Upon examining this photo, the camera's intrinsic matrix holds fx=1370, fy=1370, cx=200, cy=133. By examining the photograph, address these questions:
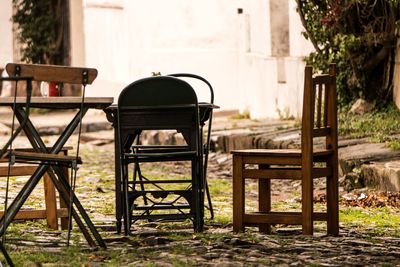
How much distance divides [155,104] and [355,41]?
7.46 metres

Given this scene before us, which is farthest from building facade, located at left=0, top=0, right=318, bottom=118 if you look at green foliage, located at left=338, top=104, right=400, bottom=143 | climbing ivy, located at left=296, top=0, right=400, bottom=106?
green foliage, located at left=338, top=104, right=400, bottom=143

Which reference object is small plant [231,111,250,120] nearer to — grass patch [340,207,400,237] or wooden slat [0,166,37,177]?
grass patch [340,207,400,237]

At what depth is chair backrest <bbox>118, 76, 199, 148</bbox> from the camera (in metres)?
9.12

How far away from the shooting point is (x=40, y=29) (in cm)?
2747

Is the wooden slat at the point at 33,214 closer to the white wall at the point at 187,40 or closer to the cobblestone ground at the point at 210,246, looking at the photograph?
the cobblestone ground at the point at 210,246

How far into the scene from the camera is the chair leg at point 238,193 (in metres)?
9.17

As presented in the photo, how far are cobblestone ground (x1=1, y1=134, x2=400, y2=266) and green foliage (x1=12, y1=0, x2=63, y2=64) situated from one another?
17.2 metres

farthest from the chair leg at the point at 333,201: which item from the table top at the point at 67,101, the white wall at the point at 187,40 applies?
the white wall at the point at 187,40

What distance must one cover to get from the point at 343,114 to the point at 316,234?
24.1 feet

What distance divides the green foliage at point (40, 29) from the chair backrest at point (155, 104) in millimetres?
18553

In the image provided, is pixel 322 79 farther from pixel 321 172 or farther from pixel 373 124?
pixel 373 124

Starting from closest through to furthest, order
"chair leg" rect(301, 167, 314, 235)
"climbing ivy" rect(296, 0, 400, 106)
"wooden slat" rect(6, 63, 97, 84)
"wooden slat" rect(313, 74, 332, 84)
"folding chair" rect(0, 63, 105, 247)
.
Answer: "folding chair" rect(0, 63, 105, 247)
"wooden slat" rect(6, 63, 97, 84)
"chair leg" rect(301, 167, 314, 235)
"wooden slat" rect(313, 74, 332, 84)
"climbing ivy" rect(296, 0, 400, 106)

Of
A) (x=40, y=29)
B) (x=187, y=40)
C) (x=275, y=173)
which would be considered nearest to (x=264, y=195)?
(x=275, y=173)

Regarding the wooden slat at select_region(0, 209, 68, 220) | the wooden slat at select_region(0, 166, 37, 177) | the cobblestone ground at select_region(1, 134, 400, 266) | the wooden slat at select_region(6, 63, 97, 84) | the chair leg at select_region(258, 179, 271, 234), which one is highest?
the wooden slat at select_region(6, 63, 97, 84)
